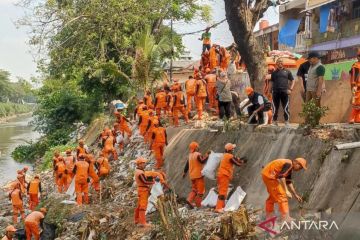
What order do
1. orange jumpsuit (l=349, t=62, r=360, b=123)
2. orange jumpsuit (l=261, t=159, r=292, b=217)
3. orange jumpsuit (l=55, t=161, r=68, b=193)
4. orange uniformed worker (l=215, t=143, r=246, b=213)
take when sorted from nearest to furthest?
orange jumpsuit (l=261, t=159, r=292, b=217)
orange jumpsuit (l=349, t=62, r=360, b=123)
orange uniformed worker (l=215, t=143, r=246, b=213)
orange jumpsuit (l=55, t=161, r=68, b=193)

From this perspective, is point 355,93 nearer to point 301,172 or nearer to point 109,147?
point 301,172

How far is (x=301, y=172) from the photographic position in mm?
9102

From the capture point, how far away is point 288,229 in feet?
24.5

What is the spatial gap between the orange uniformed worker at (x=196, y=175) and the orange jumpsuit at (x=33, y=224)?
418 cm

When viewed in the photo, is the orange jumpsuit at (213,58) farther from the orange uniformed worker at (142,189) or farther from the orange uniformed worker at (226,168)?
the orange uniformed worker at (226,168)

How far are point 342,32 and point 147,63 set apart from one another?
27.1 ft

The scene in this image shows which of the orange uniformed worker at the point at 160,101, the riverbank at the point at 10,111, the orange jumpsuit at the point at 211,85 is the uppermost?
the orange jumpsuit at the point at 211,85

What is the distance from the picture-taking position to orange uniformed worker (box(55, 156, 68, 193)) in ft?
55.5

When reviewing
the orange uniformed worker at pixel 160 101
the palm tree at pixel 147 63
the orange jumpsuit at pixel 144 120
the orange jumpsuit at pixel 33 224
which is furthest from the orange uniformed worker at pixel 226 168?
the palm tree at pixel 147 63

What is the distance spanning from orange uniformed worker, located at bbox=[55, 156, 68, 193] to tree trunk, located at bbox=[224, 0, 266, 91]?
738cm

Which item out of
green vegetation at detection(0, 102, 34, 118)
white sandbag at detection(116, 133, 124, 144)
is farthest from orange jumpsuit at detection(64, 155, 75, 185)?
green vegetation at detection(0, 102, 34, 118)

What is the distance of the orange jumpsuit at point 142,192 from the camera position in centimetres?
1051

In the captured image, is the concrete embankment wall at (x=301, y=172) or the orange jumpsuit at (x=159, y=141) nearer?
the concrete embankment wall at (x=301, y=172)

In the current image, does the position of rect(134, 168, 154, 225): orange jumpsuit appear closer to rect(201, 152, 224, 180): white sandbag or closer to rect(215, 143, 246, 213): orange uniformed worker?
rect(201, 152, 224, 180): white sandbag
